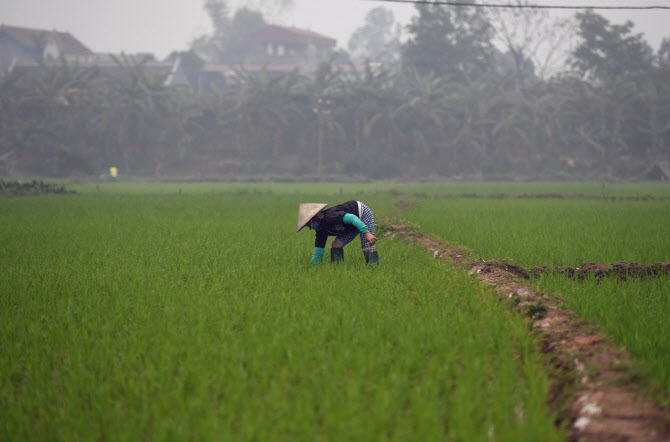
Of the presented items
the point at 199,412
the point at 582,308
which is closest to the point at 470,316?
the point at 582,308

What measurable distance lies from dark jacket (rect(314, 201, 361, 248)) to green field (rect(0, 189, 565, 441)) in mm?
311

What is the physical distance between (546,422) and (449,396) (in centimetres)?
38

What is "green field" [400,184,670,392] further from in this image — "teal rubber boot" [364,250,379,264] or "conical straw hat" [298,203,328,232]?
"conical straw hat" [298,203,328,232]

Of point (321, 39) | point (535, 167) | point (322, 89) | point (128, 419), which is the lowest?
point (128, 419)

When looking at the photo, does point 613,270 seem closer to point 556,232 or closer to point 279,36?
point 556,232

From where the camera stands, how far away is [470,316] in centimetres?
339

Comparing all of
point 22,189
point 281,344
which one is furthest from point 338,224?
point 22,189

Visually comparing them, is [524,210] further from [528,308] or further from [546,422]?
[546,422]

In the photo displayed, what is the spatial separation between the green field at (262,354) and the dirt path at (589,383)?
10cm

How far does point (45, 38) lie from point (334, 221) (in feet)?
134

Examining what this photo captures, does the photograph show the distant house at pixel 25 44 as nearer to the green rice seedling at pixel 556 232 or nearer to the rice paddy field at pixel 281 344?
the green rice seedling at pixel 556 232

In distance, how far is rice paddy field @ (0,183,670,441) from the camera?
2078mm

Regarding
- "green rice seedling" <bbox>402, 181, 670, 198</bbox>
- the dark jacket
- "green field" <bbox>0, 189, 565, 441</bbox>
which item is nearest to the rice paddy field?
"green field" <bbox>0, 189, 565, 441</bbox>

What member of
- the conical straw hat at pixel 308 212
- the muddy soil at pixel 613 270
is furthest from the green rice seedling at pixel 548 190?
the conical straw hat at pixel 308 212
